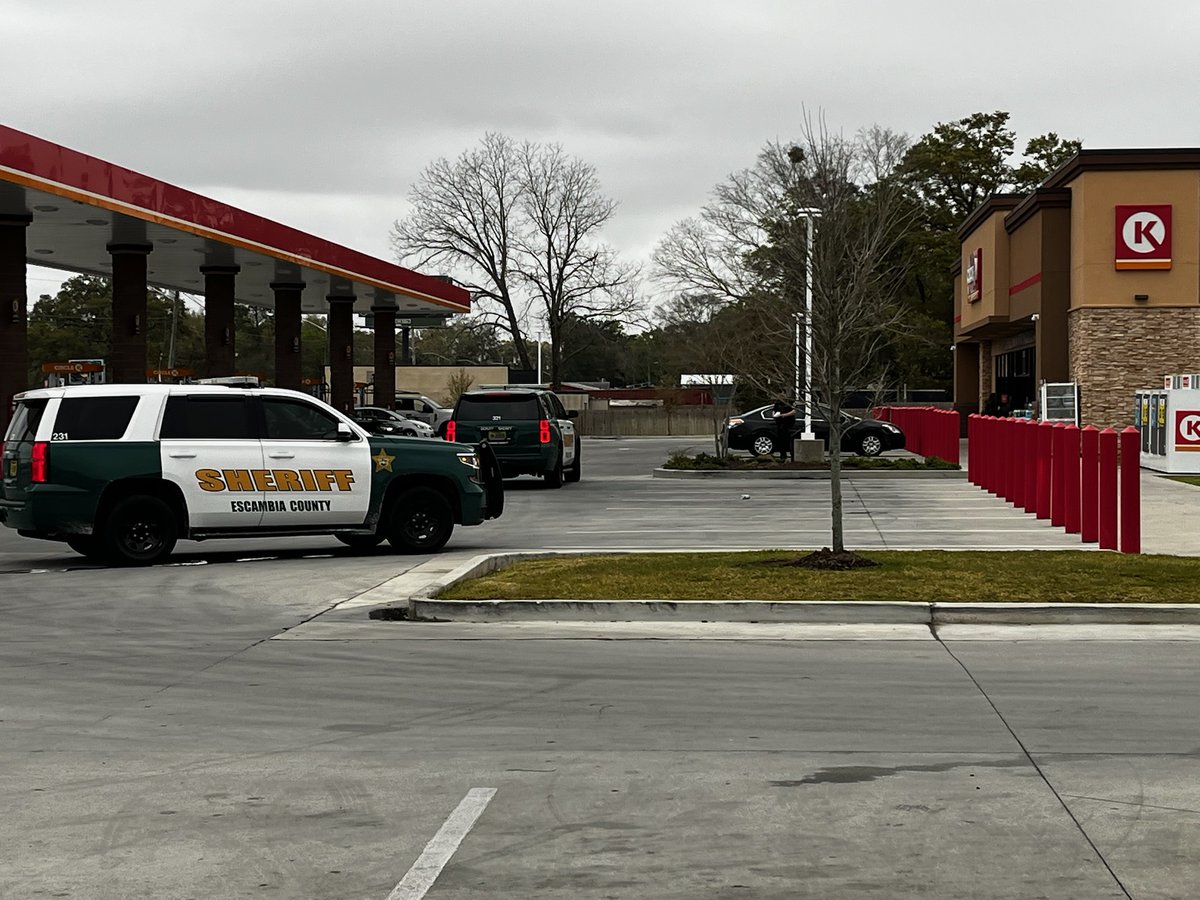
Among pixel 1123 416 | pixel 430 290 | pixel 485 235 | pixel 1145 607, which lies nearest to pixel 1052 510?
pixel 1145 607

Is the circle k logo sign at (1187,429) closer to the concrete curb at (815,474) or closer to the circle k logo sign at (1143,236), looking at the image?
the concrete curb at (815,474)

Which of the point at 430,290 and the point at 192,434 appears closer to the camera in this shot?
the point at 192,434

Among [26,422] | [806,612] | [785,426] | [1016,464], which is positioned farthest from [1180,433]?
[26,422]

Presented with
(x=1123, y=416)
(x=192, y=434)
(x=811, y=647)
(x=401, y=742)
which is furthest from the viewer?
(x=1123, y=416)

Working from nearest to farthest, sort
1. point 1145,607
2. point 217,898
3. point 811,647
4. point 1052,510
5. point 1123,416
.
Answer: point 217,898
point 811,647
point 1145,607
point 1052,510
point 1123,416

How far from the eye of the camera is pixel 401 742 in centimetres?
830

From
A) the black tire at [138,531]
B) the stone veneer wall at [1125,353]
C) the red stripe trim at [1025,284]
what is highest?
the red stripe trim at [1025,284]

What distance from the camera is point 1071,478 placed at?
64.4 feet

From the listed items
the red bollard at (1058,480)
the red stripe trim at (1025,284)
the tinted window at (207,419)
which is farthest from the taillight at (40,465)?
the red stripe trim at (1025,284)

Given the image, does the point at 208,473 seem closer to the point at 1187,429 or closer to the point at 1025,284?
the point at 1187,429

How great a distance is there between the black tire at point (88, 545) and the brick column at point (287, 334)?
2707 centimetres

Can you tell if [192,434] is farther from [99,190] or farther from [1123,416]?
[1123,416]

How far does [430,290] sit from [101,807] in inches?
1991

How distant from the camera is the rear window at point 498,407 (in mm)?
29891
